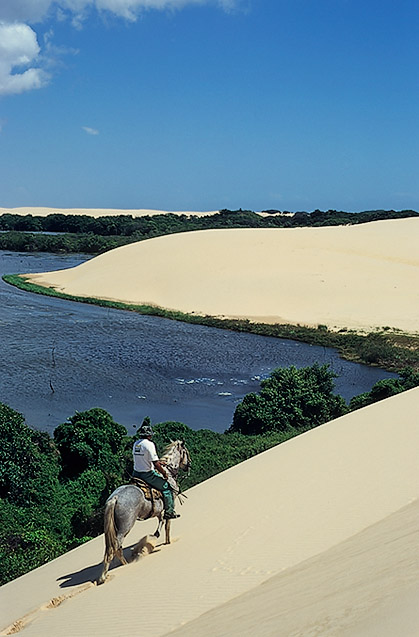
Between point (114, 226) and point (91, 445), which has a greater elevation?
point (114, 226)

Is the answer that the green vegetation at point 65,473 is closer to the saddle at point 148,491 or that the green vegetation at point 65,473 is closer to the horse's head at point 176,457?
the saddle at point 148,491

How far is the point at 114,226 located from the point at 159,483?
3714 inches

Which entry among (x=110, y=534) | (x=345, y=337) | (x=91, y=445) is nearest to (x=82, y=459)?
(x=91, y=445)

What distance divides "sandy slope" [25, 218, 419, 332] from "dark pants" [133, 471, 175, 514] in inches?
1078

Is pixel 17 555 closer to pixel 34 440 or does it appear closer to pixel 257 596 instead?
pixel 34 440

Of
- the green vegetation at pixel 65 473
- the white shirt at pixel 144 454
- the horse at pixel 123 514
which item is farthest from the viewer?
the green vegetation at pixel 65 473

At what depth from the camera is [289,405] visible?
18.0 m

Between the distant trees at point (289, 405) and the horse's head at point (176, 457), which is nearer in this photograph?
the horse's head at point (176, 457)

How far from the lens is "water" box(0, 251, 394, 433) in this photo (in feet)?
70.2

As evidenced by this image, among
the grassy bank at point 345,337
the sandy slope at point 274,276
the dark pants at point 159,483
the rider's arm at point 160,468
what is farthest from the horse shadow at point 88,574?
the sandy slope at point 274,276

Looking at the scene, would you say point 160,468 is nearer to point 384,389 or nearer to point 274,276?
point 384,389

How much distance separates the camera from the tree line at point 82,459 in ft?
37.3

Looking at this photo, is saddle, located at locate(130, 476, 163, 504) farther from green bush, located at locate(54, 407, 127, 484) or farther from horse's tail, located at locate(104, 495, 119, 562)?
green bush, located at locate(54, 407, 127, 484)

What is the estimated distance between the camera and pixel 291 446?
41.7 ft
